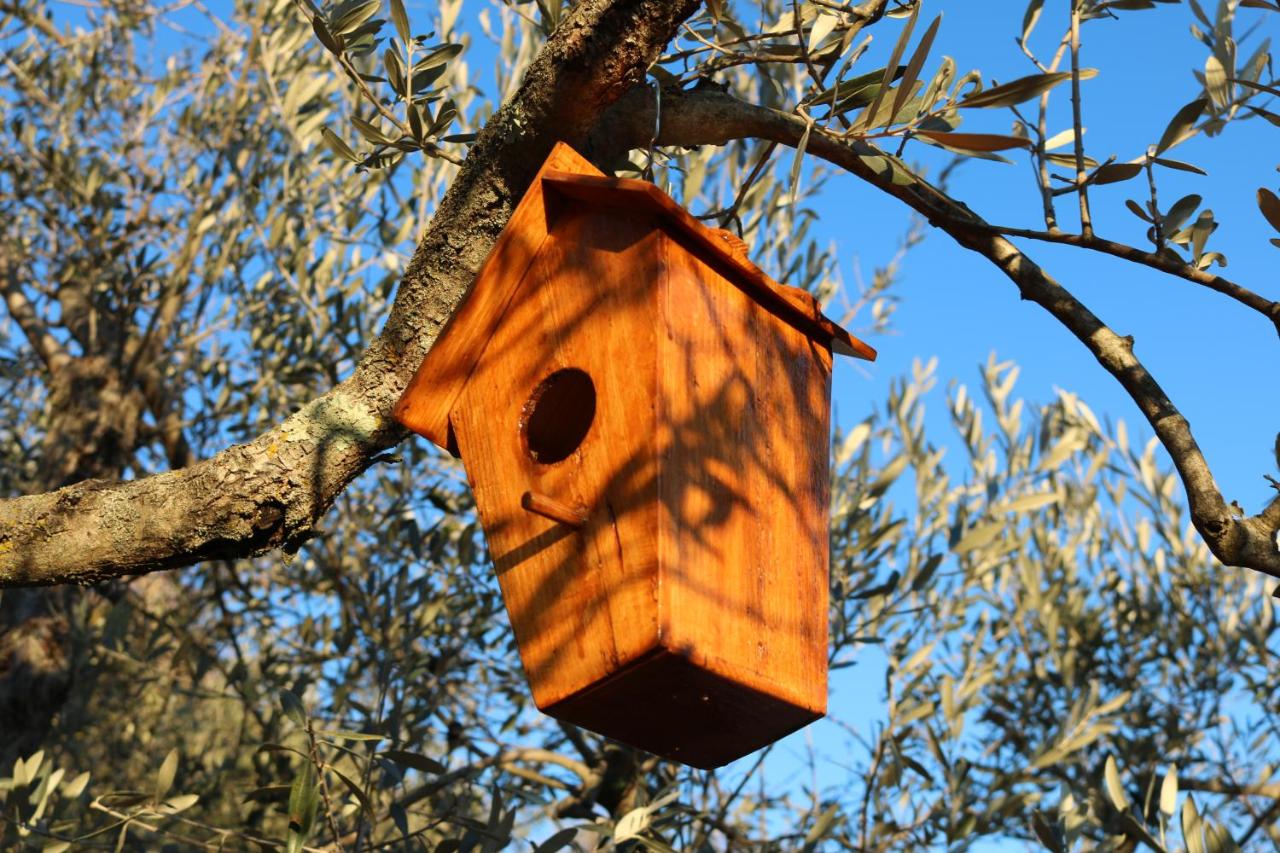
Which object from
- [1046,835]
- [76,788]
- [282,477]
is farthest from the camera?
[76,788]

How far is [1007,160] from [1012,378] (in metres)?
3.46

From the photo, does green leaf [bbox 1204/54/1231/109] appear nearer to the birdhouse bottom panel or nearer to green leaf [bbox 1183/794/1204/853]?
the birdhouse bottom panel

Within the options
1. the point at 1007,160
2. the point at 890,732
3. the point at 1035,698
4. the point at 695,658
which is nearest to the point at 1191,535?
the point at 1035,698

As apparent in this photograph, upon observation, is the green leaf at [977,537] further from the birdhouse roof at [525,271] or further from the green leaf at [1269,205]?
the green leaf at [1269,205]

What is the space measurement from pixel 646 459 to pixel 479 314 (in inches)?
20.1

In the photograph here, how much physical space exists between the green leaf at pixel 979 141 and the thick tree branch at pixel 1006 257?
11cm

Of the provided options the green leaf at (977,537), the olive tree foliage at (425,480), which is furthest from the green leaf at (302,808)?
the green leaf at (977,537)

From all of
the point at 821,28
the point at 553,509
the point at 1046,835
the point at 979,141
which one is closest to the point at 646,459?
the point at 553,509

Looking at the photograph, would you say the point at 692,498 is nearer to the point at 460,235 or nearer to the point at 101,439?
the point at 460,235

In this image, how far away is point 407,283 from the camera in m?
2.29

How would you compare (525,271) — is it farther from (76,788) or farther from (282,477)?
(76,788)

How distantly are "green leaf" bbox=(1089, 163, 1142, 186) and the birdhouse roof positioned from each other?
502mm

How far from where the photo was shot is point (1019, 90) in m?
2.01

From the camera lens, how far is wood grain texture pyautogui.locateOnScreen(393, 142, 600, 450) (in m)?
2.17
